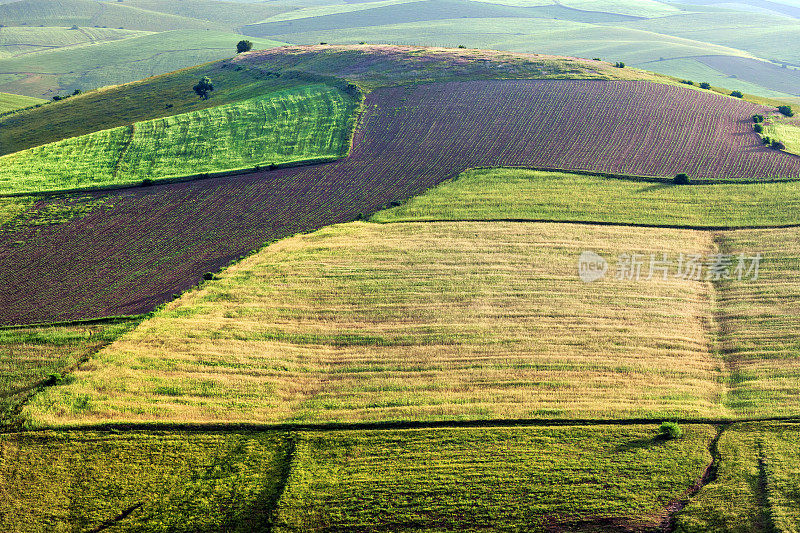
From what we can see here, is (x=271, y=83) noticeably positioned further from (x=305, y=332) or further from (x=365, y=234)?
(x=305, y=332)

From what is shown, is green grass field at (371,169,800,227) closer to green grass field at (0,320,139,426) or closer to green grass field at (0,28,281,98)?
green grass field at (0,320,139,426)

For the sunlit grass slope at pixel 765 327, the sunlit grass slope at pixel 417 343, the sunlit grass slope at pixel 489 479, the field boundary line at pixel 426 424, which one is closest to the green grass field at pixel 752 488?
the field boundary line at pixel 426 424

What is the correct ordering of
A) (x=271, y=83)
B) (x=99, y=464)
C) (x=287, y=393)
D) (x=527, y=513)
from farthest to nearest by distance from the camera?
(x=271, y=83)
(x=287, y=393)
(x=99, y=464)
(x=527, y=513)

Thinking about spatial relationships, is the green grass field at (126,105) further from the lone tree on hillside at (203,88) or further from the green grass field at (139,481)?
the green grass field at (139,481)

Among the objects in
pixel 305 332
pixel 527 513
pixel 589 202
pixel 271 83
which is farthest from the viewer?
pixel 271 83

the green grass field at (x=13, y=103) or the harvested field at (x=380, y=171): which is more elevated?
the green grass field at (x=13, y=103)

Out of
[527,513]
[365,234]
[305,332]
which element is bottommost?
[527,513]

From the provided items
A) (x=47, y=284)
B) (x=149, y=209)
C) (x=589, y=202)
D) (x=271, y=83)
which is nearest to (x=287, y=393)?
(x=47, y=284)
